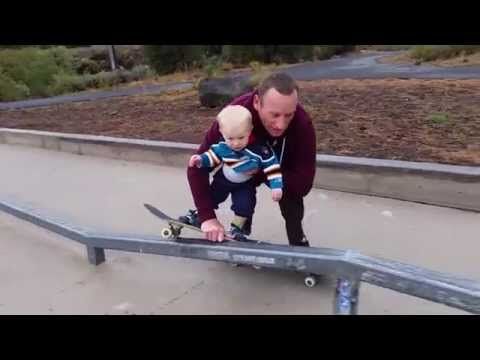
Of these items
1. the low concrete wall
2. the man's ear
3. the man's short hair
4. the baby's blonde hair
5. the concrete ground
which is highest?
the man's short hair

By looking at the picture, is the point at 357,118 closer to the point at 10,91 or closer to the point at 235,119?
the point at 235,119

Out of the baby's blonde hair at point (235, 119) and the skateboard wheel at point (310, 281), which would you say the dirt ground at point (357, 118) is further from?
the baby's blonde hair at point (235, 119)

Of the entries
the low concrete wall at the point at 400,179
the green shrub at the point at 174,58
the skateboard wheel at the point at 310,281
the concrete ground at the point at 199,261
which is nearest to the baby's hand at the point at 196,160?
the concrete ground at the point at 199,261

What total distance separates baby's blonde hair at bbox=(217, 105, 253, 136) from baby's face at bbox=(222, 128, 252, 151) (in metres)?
0.01

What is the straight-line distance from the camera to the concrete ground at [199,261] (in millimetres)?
2926

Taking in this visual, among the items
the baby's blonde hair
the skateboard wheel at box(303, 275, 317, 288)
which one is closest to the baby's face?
the baby's blonde hair

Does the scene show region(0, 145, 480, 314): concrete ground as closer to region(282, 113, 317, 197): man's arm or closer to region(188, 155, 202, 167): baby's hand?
region(282, 113, 317, 197): man's arm

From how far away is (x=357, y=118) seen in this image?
6547mm

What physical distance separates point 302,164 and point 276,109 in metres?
0.42

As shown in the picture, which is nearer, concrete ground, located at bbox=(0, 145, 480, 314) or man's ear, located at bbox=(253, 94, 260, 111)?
man's ear, located at bbox=(253, 94, 260, 111)

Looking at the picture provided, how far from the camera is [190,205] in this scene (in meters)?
4.60

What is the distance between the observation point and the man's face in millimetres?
2557

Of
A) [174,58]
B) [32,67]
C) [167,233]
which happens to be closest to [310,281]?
[167,233]
